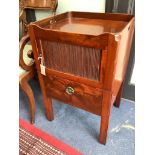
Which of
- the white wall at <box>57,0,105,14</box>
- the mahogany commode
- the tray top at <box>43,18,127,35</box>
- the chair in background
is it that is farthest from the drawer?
the white wall at <box>57,0,105,14</box>

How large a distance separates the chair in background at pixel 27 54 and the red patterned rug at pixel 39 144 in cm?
10

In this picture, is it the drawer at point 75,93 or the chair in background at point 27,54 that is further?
the chair in background at point 27,54

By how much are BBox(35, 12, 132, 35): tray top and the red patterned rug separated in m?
0.68

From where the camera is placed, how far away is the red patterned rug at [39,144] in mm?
1034

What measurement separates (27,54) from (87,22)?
0.41m

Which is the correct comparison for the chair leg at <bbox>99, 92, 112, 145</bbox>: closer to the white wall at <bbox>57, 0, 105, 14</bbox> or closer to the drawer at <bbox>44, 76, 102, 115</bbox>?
the drawer at <bbox>44, 76, 102, 115</bbox>

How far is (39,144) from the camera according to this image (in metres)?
1.07

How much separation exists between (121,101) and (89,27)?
0.71 m

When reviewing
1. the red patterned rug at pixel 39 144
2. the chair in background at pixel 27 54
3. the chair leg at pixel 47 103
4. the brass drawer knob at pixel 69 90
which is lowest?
the red patterned rug at pixel 39 144

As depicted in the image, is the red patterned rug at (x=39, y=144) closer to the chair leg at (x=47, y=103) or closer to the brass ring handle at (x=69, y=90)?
the chair leg at (x=47, y=103)

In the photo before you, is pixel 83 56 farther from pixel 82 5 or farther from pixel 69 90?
pixel 82 5

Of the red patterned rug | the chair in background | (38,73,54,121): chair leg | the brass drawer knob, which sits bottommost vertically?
the red patterned rug

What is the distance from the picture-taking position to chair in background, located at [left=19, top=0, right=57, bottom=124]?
1.00 m

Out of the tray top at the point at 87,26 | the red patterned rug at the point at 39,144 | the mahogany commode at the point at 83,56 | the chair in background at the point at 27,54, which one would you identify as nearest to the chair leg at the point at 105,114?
the mahogany commode at the point at 83,56
